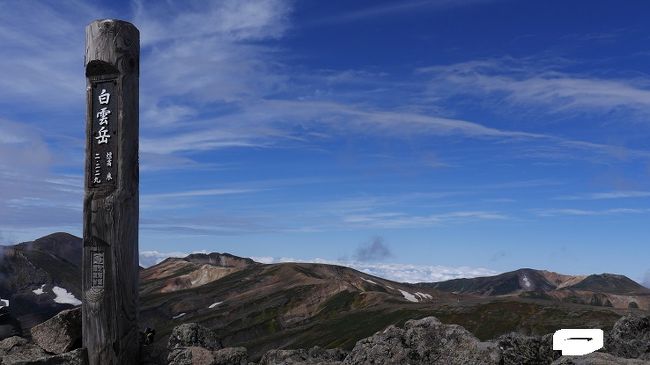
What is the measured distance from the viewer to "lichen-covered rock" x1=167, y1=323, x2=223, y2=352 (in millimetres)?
18172

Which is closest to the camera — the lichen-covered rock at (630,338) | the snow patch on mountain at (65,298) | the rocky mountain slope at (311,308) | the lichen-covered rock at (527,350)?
the lichen-covered rock at (527,350)

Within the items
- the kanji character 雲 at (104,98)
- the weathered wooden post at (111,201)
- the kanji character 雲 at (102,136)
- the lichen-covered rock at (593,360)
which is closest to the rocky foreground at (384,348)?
the weathered wooden post at (111,201)

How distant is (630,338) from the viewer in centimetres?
1747

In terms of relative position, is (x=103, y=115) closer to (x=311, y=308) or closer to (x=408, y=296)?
(x=311, y=308)

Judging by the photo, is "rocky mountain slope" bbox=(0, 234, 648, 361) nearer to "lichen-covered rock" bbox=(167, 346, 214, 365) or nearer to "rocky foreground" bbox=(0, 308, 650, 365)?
"rocky foreground" bbox=(0, 308, 650, 365)

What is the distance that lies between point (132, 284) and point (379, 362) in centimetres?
640

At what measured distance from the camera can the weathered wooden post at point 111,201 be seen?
15.8m

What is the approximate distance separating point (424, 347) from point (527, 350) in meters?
2.23

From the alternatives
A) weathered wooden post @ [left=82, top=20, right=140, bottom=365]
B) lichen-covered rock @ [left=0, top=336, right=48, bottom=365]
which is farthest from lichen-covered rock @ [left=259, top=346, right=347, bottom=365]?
lichen-covered rock @ [left=0, top=336, right=48, bottom=365]

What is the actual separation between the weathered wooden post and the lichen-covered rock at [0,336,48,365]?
1.28 m

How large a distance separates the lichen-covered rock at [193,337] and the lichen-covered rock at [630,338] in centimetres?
1072

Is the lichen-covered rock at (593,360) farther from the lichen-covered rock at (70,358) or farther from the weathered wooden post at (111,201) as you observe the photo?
the lichen-covered rock at (70,358)

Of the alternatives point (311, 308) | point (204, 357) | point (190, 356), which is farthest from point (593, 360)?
point (311, 308)

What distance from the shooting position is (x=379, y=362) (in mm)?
14508
